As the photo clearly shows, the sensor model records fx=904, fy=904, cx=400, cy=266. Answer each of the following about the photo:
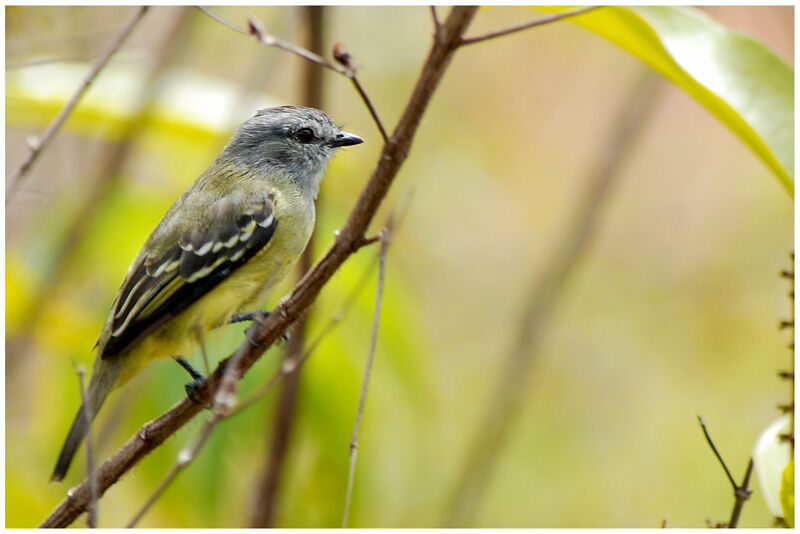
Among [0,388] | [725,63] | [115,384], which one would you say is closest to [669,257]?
[725,63]

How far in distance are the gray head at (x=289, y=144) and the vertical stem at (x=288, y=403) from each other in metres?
0.09

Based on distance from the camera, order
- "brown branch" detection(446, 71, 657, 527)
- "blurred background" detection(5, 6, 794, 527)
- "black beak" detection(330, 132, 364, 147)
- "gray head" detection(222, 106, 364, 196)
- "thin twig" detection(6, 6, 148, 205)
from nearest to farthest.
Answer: "thin twig" detection(6, 6, 148, 205), "black beak" detection(330, 132, 364, 147), "gray head" detection(222, 106, 364, 196), "blurred background" detection(5, 6, 794, 527), "brown branch" detection(446, 71, 657, 527)

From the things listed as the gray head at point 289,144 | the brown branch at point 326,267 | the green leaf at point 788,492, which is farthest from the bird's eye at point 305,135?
the green leaf at point 788,492

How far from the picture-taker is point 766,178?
18.0 ft

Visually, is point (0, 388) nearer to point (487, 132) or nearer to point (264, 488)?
point (264, 488)

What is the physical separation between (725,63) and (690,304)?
10.8 feet

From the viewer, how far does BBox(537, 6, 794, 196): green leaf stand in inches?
90.8

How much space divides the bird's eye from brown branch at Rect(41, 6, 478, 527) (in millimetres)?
1026

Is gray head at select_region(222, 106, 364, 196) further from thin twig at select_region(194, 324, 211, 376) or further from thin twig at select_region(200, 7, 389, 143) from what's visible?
thin twig at select_region(200, 7, 389, 143)

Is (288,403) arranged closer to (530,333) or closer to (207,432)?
(530,333)

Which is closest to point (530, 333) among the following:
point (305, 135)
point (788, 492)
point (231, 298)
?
point (305, 135)

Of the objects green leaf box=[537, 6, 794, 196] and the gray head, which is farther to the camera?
the gray head

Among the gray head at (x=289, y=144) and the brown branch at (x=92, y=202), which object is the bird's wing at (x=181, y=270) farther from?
the brown branch at (x=92, y=202)

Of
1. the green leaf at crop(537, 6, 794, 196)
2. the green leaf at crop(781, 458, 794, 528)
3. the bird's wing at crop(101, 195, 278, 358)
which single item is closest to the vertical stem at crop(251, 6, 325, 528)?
the bird's wing at crop(101, 195, 278, 358)
